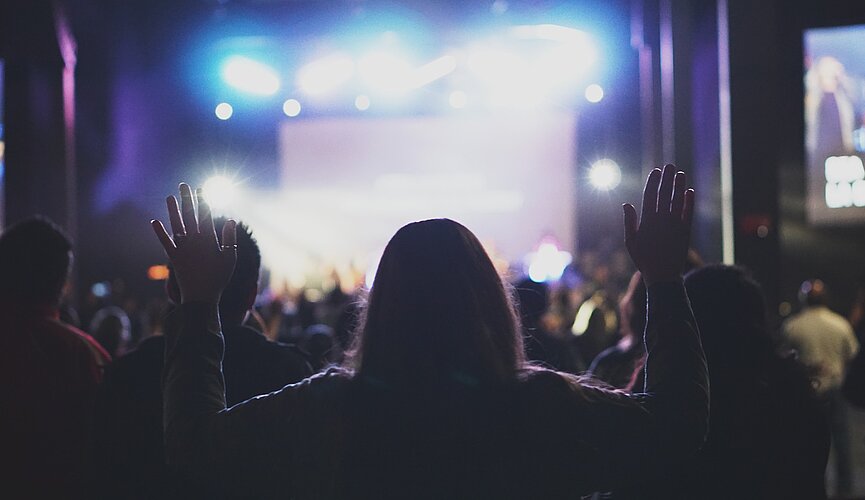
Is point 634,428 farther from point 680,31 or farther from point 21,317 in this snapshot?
point 680,31

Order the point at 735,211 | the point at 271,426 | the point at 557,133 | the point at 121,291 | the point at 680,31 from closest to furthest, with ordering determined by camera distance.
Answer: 1. the point at 271,426
2. the point at 735,211
3. the point at 680,31
4. the point at 121,291
5. the point at 557,133

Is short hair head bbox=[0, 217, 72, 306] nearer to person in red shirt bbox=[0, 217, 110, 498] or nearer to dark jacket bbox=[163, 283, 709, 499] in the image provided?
person in red shirt bbox=[0, 217, 110, 498]

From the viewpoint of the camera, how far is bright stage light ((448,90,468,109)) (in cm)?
1642

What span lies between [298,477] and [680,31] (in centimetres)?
1001

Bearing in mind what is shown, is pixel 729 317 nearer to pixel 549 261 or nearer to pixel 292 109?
pixel 549 261

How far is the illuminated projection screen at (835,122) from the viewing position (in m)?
8.06

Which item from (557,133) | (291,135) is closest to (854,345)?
(557,133)

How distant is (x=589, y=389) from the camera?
1548 mm

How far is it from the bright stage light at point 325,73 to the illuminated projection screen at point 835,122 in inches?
317

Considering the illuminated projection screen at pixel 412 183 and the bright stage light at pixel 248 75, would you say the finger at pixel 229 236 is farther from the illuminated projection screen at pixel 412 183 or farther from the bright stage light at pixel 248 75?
the illuminated projection screen at pixel 412 183

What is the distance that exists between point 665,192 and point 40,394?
2.09 meters

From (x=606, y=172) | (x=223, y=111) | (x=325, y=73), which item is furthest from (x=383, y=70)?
(x=606, y=172)

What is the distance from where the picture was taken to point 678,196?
1588 millimetres

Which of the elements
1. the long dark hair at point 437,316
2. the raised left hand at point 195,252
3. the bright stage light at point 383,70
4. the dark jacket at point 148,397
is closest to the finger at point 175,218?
the raised left hand at point 195,252
